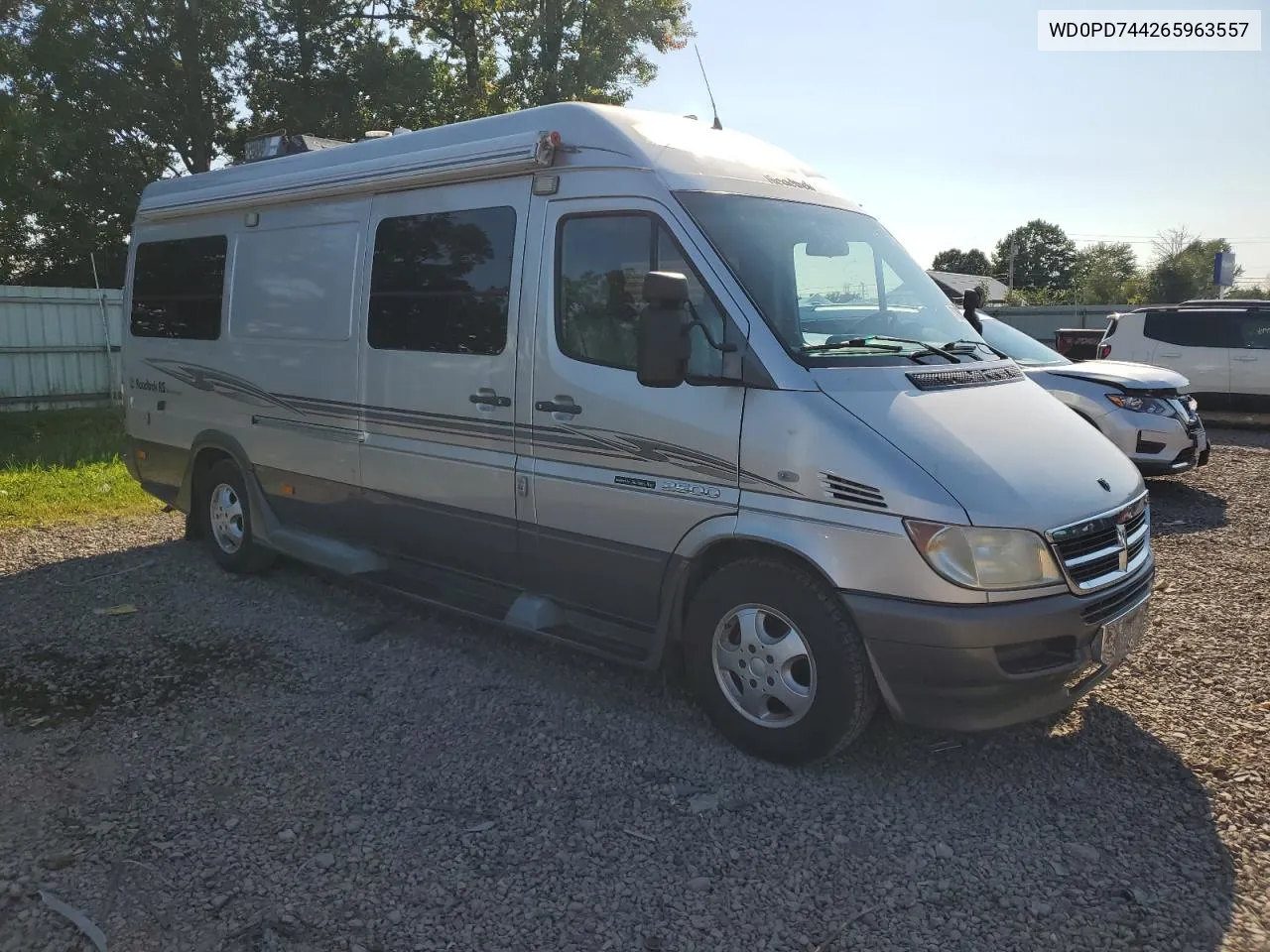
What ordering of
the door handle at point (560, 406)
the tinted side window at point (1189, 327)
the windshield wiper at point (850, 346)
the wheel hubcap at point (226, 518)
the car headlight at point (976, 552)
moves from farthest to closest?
the tinted side window at point (1189, 327), the wheel hubcap at point (226, 518), the door handle at point (560, 406), the windshield wiper at point (850, 346), the car headlight at point (976, 552)

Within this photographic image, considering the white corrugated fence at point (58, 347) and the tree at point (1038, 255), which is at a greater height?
the tree at point (1038, 255)

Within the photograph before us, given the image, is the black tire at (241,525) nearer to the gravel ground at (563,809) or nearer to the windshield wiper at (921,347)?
the gravel ground at (563,809)

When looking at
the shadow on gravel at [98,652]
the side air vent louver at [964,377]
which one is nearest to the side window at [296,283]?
the shadow on gravel at [98,652]

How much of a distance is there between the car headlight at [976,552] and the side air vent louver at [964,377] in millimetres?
760

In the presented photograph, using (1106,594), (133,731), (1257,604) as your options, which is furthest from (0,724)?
(1257,604)

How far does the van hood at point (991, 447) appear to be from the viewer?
363 centimetres

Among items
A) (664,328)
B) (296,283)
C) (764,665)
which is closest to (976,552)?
(764,665)

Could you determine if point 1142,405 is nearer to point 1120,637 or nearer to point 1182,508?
point 1182,508

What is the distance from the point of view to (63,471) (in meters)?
10.8

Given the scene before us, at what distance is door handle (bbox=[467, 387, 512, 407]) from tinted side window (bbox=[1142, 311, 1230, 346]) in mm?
12466

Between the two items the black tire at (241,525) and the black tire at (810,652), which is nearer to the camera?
the black tire at (810,652)

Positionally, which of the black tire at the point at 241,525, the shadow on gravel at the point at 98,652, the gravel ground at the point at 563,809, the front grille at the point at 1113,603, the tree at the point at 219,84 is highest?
the tree at the point at 219,84

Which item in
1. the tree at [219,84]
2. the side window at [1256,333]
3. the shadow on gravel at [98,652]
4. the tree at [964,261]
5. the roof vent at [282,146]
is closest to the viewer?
the shadow on gravel at [98,652]

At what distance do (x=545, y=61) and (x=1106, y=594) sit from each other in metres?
20.6
